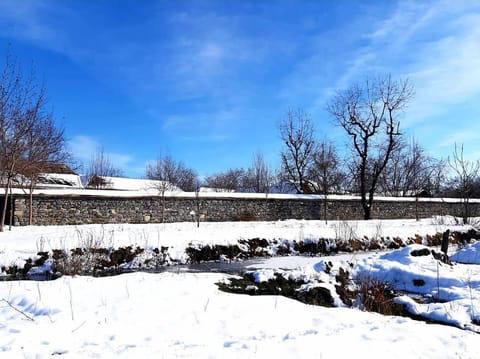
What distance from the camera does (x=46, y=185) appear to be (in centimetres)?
2467

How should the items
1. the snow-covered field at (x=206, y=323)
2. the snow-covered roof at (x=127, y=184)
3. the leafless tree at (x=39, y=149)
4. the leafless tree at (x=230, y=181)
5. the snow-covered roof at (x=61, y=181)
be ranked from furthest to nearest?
the leafless tree at (x=230, y=181) < the snow-covered roof at (x=127, y=184) < the snow-covered roof at (x=61, y=181) < the leafless tree at (x=39, y=149) < the snow-covered field at (x=206, y=323)

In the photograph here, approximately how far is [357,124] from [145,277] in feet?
75.5

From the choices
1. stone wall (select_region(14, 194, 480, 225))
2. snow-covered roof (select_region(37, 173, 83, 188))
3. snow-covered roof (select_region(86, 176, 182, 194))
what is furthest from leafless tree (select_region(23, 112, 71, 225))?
snow-covered roof (select_region(86, 176, 182, 194))

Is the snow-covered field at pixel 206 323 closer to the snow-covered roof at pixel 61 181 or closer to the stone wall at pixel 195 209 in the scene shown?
the stone wall at pixel 195 209

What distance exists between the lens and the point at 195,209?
19.6 m

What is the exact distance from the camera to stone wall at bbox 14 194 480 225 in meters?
16.0

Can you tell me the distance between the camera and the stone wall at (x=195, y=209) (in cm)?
1599

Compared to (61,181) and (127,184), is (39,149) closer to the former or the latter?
(61,181)

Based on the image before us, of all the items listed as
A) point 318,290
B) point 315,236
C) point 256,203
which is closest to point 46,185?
point 256,203

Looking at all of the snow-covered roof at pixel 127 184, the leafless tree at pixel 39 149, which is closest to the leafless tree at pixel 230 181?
the snow-covered roof at pixel 127 184

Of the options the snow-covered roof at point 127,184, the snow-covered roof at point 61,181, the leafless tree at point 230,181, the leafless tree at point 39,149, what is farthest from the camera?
the leafless tree at point 230,181

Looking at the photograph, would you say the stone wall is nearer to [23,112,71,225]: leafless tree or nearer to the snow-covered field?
[23,112,71,225]: leafless tree

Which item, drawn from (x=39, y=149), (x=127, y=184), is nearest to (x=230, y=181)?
(x=127, y=184)

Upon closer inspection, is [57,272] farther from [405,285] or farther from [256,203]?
[256,203]
